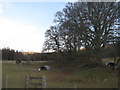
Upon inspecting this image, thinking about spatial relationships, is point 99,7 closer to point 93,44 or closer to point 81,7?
point 81,7

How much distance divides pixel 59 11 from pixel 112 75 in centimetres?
2026

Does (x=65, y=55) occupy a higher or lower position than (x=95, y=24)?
lower

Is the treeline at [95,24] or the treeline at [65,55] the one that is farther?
the treeline at [95,24]

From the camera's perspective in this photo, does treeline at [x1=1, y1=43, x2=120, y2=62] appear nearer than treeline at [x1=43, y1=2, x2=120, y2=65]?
Yes

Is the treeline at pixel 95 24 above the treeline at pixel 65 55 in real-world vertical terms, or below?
above

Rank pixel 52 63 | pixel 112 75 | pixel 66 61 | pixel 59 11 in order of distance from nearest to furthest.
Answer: pixel 112 75, pixel 59 11, pixel 66 61, pixel 52 63

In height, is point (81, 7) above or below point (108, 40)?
above

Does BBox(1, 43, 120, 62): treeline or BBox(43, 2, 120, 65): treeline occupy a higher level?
BBox(43, 2, 120, 65): treeline

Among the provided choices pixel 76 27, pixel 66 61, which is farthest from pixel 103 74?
pixel 66 61

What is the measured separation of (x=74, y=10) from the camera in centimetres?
3050

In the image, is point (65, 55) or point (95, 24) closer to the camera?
point (95, 24)

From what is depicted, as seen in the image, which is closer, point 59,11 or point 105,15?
point 105,15

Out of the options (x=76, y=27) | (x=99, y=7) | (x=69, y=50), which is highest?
(x=99, y=7)

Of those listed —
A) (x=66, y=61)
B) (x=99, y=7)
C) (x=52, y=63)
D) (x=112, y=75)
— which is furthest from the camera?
(x=52, y=63)
